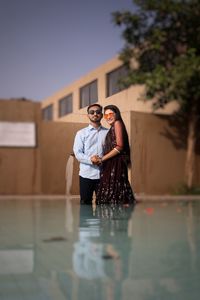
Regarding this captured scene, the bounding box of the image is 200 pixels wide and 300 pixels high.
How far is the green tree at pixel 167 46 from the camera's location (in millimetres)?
4836

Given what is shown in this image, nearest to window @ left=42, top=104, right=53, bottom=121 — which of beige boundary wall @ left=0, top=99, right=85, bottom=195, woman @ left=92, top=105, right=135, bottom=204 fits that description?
beige boundary wall @ left=0, top=99, right=85, bottom=195

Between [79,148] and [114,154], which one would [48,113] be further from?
[114,154]

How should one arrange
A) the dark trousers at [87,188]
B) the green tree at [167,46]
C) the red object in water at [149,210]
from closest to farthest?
the dark trousers at [87,188] < the red object in water at [149,210] < the green tree at [167,46]

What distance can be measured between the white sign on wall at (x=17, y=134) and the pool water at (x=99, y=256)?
1.47 feet

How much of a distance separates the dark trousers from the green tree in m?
1.65

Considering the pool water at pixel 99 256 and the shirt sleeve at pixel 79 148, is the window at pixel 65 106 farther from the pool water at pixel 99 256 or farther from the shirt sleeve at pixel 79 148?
the pool water at pixel 99 256

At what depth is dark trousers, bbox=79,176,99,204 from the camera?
2.49 metres

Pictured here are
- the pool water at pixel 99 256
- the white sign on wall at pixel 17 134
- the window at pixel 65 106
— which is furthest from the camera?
the window at pixel 65 106

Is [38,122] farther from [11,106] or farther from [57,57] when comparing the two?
[57,57]

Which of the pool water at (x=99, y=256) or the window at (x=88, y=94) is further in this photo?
the window at (x=88, y=94)

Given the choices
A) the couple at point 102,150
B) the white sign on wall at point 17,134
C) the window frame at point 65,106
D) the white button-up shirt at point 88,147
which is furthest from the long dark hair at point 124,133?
the white sign on wall at point 17,134

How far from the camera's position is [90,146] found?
96.0 inches

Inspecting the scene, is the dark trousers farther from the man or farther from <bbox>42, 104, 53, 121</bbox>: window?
<bbox>42, 104, 53, 121</bbox>: window

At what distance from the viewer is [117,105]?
7.87ft
